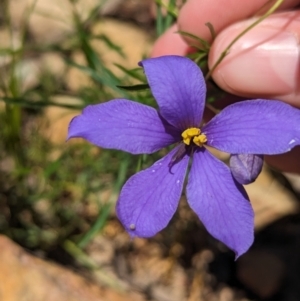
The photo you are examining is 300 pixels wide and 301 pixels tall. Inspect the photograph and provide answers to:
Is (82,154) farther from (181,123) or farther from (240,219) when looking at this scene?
(240,219)

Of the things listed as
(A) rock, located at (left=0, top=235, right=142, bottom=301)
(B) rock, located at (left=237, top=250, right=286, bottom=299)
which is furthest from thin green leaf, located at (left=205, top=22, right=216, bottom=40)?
(B) rock, located at (left=237, top=250, right=286, bottom=299)

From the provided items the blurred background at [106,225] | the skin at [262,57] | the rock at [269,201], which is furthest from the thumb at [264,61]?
the rock at [269,201]

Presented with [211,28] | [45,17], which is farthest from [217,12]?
[45,17]

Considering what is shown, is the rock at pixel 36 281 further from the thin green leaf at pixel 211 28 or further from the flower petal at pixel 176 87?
Answer: the thin green leaf at pixel 211 28

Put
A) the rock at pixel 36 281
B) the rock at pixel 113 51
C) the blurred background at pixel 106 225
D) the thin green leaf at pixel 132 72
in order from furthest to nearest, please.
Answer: the rock at pixel 113 51
the blurred background at pixel 106 225
the rock at pixel 36 281
the thin green leaf at pixel 132 72

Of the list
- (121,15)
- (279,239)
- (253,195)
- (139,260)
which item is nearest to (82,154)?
(139,260)

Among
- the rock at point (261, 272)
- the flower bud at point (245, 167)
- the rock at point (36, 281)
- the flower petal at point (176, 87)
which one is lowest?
the rock at point (261, 272)
